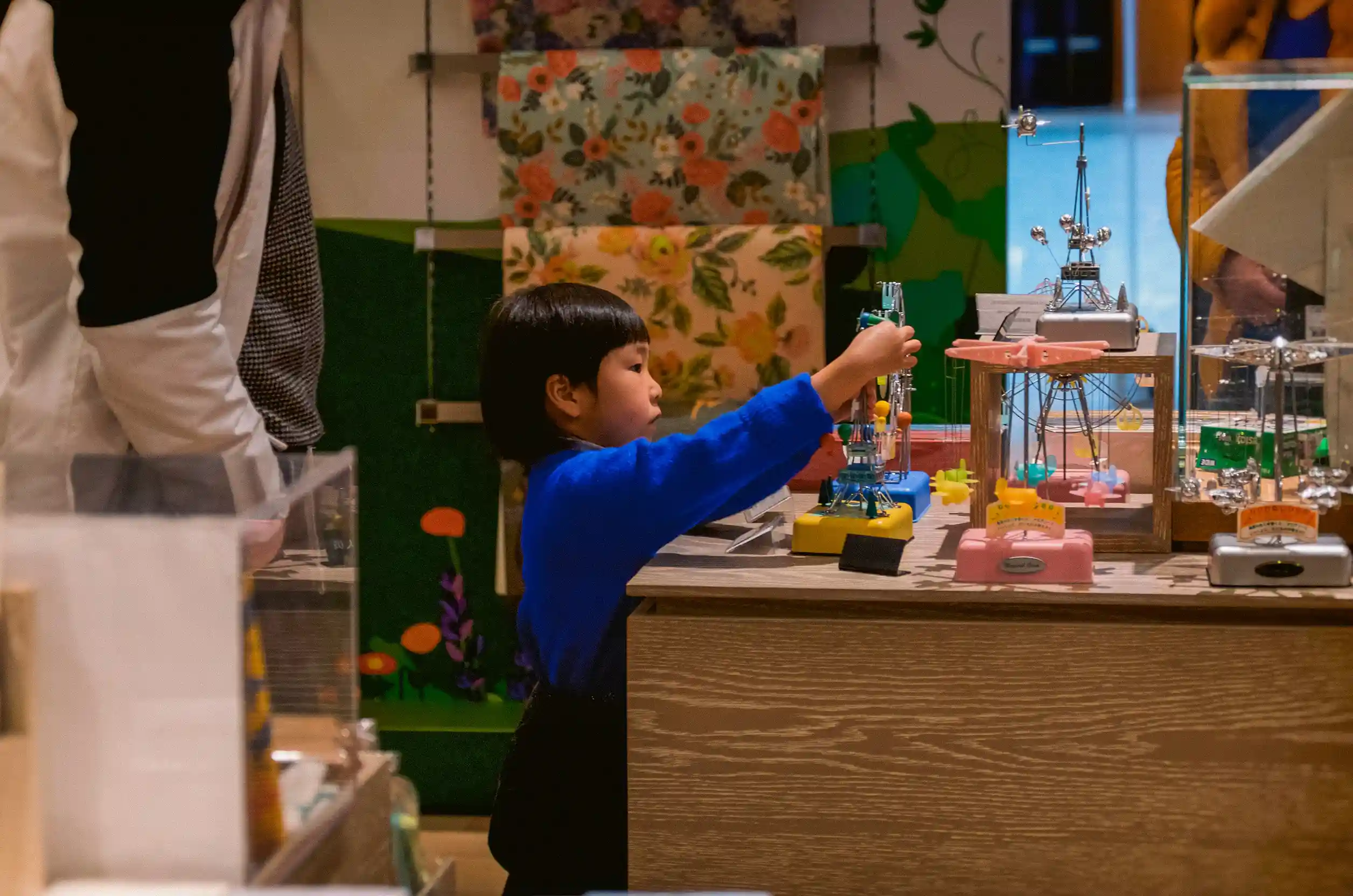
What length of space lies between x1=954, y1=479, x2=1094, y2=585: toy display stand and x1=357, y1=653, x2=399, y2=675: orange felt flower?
6.89ft

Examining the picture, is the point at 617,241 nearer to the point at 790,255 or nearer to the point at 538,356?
the point at 790,255

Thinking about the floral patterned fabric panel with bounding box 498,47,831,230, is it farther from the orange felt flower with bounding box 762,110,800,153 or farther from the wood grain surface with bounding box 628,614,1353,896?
the wood grain surface with bounding box 628,614,1353,896

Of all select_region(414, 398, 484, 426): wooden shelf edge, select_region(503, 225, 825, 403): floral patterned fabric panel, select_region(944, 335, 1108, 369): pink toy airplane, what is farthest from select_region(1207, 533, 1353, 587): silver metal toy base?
select_region(414, 398, 484, 426): wooden shelf edge

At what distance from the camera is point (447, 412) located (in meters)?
3.01

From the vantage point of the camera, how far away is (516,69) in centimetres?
286

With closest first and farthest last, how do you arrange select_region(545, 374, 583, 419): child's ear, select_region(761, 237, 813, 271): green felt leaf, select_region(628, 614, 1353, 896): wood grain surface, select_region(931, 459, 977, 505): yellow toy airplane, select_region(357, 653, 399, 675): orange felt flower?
1. select_region(628, 614, 1353, 896): wood grain surface
2. select_region(931, 459, 977, 505): yellow toy airplane
3. select_region(545, 374, 583, 419): child's ear
4. select_region(761, 237, 813, 271): green felt leaf
5. select_region(357, 653, 399, 675): orange felt flower

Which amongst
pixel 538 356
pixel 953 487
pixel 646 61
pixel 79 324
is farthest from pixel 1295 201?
pixel 646 61

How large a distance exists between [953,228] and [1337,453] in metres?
1.69

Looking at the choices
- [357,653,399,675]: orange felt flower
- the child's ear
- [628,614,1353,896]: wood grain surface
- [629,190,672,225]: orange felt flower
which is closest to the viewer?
[628,614,1353,896]: wood grain surface

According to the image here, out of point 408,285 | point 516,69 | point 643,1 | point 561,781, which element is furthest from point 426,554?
point 561,781

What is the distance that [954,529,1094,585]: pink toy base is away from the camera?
119cm

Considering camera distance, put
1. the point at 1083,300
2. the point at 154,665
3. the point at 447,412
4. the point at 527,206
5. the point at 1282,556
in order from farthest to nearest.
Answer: the point at 447,412 → the point at 527,206 → the point at 1083,300 → the point at 1282,556 → the point at 154,665

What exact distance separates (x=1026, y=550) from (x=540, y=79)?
1.93 m

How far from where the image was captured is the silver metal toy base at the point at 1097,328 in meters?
1.33
